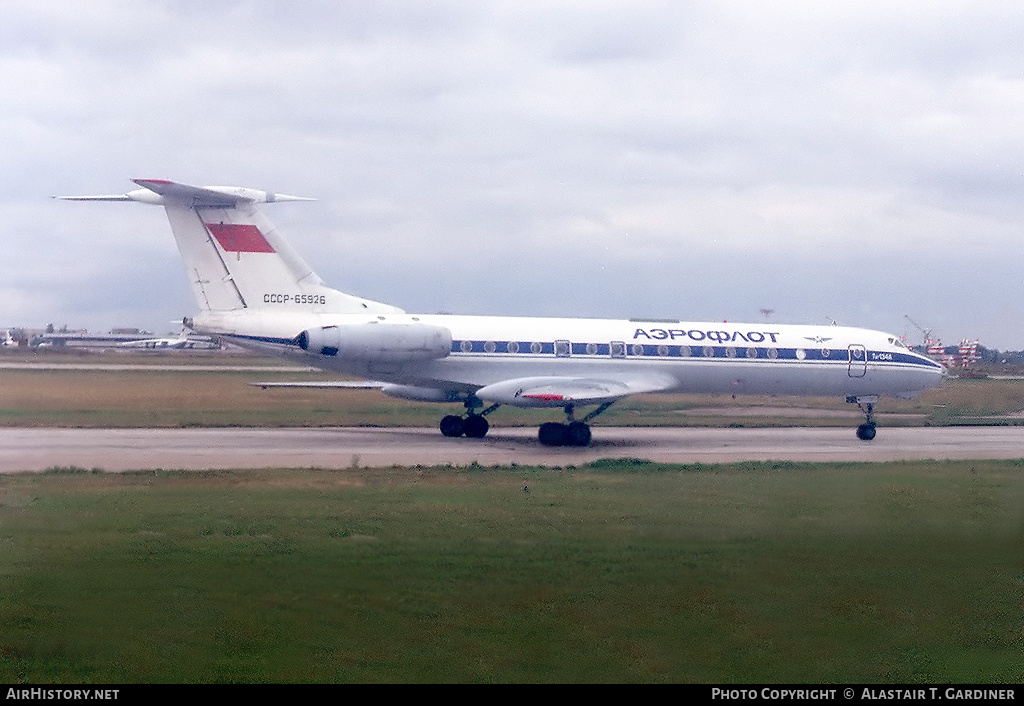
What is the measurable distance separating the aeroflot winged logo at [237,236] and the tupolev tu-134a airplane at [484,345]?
0.08 feet

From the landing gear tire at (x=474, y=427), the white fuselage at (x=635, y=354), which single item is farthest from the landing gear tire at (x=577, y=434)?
the landing gear tire at (x=474, y=427)

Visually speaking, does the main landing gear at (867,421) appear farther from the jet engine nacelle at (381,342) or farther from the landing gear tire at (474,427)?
the jet engine nacelle at (381,342)

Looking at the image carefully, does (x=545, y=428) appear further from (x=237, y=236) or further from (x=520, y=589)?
(x=520, y=589)

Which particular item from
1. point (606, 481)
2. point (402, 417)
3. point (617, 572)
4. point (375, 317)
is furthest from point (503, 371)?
point (617, 572)

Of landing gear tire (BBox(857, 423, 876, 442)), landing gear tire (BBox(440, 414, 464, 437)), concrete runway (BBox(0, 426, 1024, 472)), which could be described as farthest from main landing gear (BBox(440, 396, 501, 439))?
landing gear tire (BBox(857, 423, 876, 442))

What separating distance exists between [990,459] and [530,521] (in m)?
16.0

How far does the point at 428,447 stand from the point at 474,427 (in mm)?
3969

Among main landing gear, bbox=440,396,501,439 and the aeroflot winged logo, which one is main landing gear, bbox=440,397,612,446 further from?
the aeroflot winged logo

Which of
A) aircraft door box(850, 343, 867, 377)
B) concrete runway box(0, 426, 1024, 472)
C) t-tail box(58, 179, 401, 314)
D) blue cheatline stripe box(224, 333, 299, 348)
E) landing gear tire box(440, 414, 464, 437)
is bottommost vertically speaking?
concrete runway box(0, 426, 1024, 472)

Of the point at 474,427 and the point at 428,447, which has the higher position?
the point at 474,427

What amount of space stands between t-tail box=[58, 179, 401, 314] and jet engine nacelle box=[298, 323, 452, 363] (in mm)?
1507

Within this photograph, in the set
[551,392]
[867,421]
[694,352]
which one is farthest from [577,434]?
[867,421]

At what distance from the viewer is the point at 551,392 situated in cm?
2892

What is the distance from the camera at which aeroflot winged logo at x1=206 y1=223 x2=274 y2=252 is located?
27969mm
